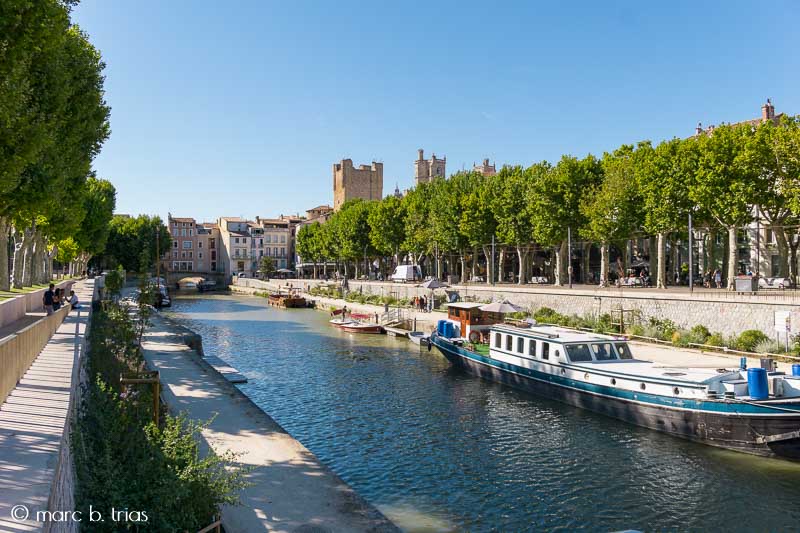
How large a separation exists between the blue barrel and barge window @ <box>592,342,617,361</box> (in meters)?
6.07

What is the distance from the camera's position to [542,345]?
933 inches

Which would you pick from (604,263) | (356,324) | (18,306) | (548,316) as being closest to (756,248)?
(604,263)

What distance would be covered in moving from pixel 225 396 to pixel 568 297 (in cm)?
2650

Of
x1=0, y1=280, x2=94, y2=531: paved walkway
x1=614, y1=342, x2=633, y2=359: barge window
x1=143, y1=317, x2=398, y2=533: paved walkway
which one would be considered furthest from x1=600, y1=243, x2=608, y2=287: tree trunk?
x1=0, y1=280, x2=94, y2=531: paved walkway

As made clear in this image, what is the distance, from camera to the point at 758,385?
16.7 metres

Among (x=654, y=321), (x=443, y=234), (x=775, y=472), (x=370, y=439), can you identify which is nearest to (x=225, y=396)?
(x=370, y=439)

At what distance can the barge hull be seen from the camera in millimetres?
16016

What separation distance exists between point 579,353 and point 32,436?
63.5 feet

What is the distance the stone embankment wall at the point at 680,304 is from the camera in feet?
87.7

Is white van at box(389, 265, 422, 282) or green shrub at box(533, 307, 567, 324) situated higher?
white van at box(389, 265, 422, 282)

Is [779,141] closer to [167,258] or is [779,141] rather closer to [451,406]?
[451,406]

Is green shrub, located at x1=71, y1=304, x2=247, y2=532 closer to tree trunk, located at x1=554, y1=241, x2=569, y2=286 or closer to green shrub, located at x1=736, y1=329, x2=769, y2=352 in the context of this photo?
green shrub, located at x1=736, y1=329, x2=769, y2=352

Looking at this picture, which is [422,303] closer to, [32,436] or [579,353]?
[579,353]

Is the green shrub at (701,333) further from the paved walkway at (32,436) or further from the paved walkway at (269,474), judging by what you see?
the paved walkway at (32,436)
